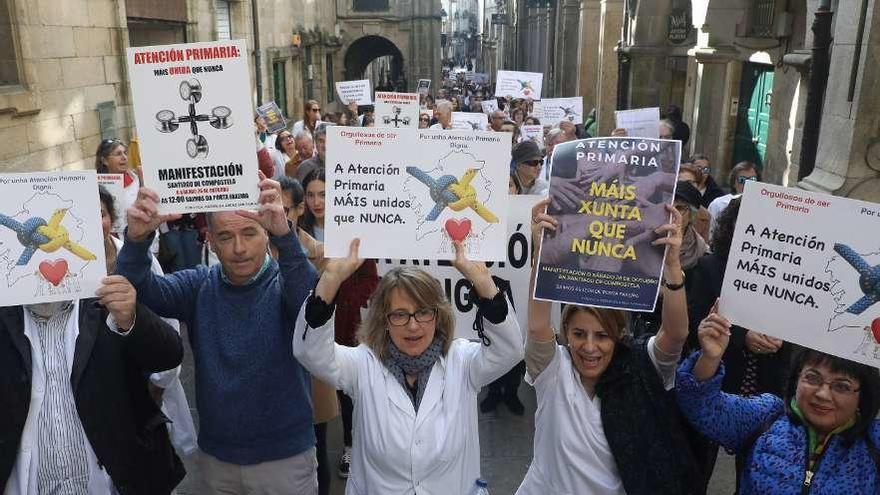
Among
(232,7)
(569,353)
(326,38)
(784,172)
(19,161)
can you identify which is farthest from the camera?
Result: (326,38)

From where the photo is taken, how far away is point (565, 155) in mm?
2619

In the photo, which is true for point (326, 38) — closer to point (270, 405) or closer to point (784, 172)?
point (784, 172)

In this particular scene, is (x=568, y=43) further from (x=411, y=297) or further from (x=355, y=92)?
(x=411, y=297)

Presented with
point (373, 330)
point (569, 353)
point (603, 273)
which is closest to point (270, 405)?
point (373, 330)

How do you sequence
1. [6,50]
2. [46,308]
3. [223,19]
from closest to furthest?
[46,308] → [6,50] → [223,19]

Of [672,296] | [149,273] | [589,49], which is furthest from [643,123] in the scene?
[589,49]

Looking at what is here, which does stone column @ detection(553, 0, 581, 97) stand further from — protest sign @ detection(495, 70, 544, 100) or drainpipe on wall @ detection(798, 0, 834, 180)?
drainpipe on wall @ detection(798, 0, 834, 180)

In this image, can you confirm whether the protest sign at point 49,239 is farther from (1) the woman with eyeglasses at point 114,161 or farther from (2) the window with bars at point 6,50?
(2) the window with bars at point 6,50

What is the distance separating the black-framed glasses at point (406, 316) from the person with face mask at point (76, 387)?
861mm

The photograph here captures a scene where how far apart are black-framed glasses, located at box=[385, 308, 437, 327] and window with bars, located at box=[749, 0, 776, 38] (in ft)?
28.2

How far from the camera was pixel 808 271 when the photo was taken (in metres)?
2.45

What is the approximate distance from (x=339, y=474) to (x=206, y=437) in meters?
1.72

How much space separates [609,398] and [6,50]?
7.13 meters

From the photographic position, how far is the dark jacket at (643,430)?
2.42 m
